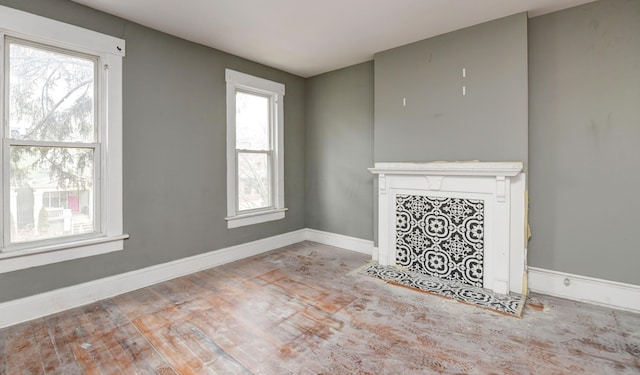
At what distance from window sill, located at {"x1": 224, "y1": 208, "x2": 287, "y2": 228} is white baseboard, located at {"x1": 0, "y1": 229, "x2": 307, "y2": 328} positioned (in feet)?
0.95

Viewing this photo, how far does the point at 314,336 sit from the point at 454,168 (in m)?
2.09

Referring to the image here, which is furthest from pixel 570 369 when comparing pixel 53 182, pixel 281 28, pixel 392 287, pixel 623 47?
pixel 53 182

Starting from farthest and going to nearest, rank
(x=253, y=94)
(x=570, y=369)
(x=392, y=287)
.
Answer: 1. (x=253, y=94)
2. (x=392, y=287)
3. (x=570, y=369)

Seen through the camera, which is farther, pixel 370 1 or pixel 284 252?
pixel 284 252

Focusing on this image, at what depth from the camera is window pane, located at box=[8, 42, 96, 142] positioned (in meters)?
2.34

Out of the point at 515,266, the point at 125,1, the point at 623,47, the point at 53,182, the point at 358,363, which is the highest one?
the point at 125,1

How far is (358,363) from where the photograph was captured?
1.85 metres

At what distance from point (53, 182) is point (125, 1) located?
1.67 m

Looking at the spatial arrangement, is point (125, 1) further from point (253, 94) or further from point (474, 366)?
point (474, 366)

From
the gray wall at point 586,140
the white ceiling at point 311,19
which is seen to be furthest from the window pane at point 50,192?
the gray wall at point 586,140

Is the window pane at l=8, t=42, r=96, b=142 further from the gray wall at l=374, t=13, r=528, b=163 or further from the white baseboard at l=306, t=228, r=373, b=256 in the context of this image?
the white baseboard at l=306, t=228, r=373, b=256

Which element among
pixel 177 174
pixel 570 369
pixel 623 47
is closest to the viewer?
pixel 570 369

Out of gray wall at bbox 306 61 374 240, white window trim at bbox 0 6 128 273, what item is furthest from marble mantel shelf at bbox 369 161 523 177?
white window trim at bbox 0 6 128 273

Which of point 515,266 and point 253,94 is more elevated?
point 253,94
